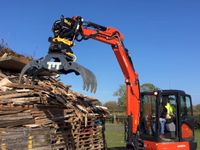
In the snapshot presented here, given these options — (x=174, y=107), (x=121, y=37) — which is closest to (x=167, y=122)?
(x=174, y=107)

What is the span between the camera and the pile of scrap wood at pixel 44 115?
524 inches

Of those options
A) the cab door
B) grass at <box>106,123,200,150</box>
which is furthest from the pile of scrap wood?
the cab door

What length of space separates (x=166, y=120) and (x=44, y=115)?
164 inches

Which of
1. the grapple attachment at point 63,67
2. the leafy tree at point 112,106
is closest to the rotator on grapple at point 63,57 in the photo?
the grapple attachment at point 63,67

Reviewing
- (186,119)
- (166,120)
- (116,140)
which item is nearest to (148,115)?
(166,120)

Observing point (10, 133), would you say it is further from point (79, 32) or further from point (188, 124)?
point (188, 124)

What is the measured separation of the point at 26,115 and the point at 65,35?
4.05 metres

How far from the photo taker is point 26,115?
13.7m

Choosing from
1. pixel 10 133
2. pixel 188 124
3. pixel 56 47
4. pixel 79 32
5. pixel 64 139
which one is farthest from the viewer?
pixel 64 139

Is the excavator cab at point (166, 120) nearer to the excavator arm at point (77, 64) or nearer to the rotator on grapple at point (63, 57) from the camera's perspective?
the excavator arm at point (77, 64)

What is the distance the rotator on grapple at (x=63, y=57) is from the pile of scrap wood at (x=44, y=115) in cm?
314

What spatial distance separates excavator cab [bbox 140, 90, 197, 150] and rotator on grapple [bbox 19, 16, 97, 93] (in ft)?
12.2

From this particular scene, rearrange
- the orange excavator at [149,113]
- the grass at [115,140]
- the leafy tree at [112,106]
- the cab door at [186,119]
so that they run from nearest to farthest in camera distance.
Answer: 1. the orange excavator at [149,113]
2. the cab door at [186,119]
3. the grass at [115,140]
4. the leafy tree at [112,106]

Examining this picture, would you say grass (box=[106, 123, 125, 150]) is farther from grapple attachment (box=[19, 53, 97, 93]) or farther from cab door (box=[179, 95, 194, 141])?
grapple attachment (box=[19, 53, 97, 93])
